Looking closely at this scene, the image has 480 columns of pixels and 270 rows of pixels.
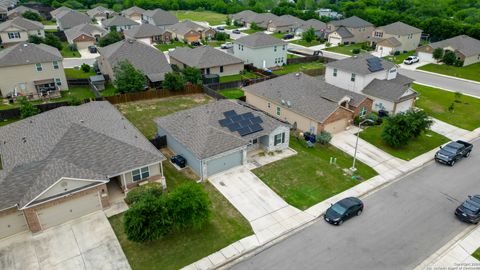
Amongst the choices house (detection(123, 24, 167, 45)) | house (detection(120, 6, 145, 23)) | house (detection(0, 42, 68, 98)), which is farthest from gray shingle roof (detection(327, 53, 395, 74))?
house (detection(120, 6, 145, 23))

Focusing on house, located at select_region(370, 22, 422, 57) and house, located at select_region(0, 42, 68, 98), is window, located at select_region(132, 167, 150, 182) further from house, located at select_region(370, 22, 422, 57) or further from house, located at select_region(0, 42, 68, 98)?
house, located at select_region(370, 22, 422, 57)

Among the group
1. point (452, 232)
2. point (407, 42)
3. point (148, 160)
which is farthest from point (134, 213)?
point (407, 42)

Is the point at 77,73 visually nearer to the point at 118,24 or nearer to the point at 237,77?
the point at 237,77

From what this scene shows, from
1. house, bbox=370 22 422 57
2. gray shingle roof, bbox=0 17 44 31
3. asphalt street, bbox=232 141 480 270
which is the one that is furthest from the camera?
house, bbox=370 22 422 57

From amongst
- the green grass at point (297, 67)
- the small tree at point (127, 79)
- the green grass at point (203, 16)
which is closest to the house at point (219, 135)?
the small tree at point (127, 79)

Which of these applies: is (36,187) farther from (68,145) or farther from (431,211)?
(431,211)
